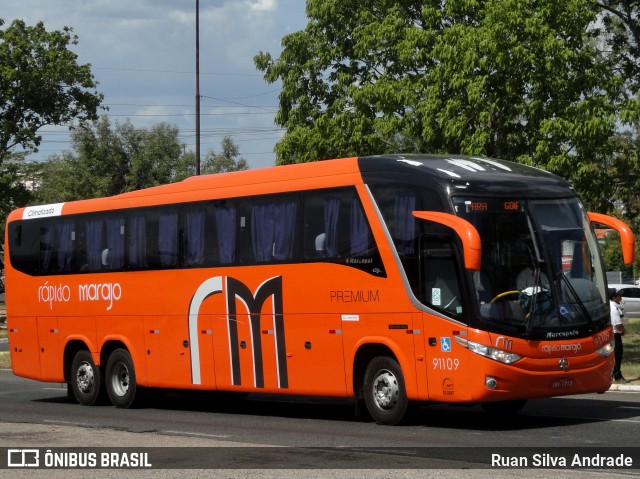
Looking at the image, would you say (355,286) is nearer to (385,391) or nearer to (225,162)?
(385,391)

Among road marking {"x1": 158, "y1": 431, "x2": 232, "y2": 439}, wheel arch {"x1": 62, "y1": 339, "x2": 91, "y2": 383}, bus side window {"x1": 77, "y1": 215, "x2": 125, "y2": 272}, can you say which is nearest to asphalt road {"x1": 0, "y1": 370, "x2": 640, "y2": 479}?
road marking {"x1": 158, "y1": 431, "x2": 232, "y2": 439}

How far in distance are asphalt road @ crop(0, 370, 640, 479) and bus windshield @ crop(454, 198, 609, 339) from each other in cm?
132

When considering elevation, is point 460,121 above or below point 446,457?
above

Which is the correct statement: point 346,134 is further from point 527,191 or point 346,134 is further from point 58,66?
point 58,66

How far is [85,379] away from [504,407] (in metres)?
8.33

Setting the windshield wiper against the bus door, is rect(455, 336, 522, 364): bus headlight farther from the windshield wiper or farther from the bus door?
the windshield wiper

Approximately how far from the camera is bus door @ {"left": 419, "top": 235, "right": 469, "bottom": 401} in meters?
15.5

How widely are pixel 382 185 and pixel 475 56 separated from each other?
10.5m

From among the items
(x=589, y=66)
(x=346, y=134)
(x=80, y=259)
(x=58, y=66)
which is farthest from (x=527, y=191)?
(x=58, y=66)

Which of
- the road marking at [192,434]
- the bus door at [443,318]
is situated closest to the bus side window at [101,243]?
the road marking at [192,434]

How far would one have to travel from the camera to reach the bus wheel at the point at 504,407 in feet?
57.4

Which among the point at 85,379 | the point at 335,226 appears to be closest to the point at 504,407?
the point at 335,226

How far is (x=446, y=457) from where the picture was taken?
1274 centimetres

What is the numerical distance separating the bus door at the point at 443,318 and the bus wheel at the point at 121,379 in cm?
735
